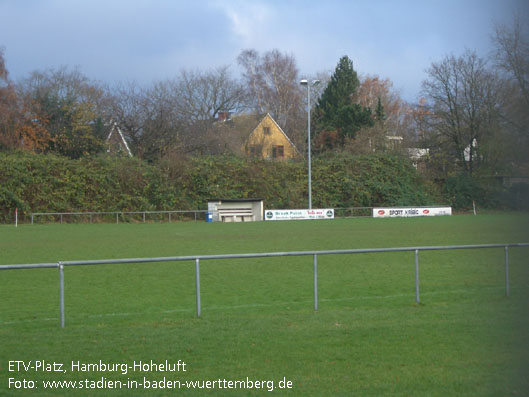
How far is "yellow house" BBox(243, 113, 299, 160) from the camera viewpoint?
218ft

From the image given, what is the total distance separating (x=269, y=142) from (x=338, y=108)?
9618 mm

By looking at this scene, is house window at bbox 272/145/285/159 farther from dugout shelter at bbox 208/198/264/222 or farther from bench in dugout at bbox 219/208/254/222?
bench in dugout at bbox 219/208/254/222

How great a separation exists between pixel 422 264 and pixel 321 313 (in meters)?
7.45

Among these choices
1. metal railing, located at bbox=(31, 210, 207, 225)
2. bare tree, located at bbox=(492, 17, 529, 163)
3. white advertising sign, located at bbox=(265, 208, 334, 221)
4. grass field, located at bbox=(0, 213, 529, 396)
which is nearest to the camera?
bare tree, located at bbox=(492, 17, 529, 163)

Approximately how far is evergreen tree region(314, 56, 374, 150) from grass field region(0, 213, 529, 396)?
1877 inches

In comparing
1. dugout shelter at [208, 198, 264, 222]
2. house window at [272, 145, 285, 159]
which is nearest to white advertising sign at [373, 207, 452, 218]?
dugout shelter at [208, 198, 264, 222]

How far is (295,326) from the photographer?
8203mm

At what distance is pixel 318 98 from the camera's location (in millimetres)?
69938

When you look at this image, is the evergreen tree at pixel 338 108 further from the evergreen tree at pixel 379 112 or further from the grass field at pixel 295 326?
the grass field at pixel 295 326

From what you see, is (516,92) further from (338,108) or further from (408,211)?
(338,108)

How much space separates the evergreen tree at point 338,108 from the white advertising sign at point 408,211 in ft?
50.3

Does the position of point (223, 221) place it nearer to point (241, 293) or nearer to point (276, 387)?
point (241, 293)

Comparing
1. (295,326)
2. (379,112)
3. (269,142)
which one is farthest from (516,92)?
(269,142)

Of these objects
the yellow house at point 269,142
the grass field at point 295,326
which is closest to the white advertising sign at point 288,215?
the yellow house at point 269,142
